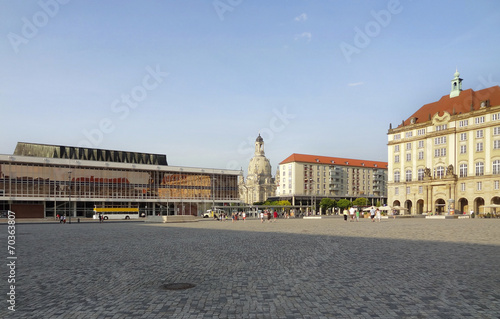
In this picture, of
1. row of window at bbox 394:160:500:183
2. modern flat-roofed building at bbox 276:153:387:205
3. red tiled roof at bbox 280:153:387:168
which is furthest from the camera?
red tiled roof at bbox 280:153:387:168

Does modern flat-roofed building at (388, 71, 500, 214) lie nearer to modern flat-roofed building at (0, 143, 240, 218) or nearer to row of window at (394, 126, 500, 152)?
row of window at (394, 126, 500, 152)

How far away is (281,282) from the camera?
32.5 feet

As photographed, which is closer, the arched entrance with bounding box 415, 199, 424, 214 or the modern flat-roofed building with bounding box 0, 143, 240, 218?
the modern flat-roofed building with bounding box 0, 143, 240, 218

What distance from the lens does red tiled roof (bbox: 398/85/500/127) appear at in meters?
87.2

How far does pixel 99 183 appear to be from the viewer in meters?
90.9

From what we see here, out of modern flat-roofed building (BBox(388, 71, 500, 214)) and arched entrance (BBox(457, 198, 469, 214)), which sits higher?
modern flat-roofed building (BBox(388, 71, 500, 214))

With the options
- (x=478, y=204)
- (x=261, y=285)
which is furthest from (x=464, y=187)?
(x=261, y=285)

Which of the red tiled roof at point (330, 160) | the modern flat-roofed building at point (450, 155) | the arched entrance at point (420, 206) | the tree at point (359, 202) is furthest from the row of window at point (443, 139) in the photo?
the red tiled roof at point (330, 160)

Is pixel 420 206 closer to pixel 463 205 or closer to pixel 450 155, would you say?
pixel 463 205

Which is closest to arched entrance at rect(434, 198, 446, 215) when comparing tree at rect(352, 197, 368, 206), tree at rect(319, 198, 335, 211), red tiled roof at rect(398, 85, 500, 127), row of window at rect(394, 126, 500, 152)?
row of window at rect(394, 126, 500, 152)

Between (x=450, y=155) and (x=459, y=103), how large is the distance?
1414 cm

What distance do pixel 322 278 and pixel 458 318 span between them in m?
3.92

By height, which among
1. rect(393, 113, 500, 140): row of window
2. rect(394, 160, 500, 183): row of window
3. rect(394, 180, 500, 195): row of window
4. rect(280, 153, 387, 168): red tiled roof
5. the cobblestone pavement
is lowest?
rect(394, 180, 500, 195): row of window

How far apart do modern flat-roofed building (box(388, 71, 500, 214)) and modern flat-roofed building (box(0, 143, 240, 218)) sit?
42.1 meters
